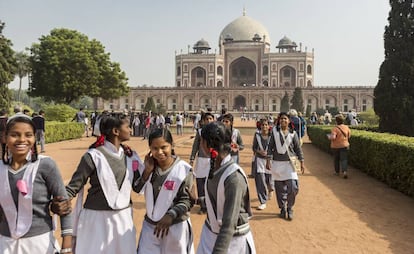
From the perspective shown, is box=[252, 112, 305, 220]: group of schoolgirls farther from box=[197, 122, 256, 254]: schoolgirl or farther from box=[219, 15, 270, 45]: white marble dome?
box=[219, 15, 270, 45]: white marble dome

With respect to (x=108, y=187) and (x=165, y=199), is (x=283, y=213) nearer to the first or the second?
(x=165, y=199)

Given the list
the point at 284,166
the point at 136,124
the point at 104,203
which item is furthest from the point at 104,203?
the point at 136,124

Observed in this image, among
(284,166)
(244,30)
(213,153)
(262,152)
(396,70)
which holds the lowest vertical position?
(284,166)

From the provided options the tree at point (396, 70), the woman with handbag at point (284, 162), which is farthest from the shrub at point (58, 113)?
the woman with handbag at point (284, 162)

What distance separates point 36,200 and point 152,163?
72 cm

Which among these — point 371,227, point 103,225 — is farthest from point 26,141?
point 371,227

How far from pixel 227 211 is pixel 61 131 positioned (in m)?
15.9

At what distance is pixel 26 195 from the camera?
6.80 feet

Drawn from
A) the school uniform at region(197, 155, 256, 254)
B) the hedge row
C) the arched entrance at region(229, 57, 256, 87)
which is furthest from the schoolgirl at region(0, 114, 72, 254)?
the arched entrance at region(229, 57, 256, 87)

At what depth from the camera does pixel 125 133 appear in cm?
277

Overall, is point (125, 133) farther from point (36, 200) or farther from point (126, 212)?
point (36, 200)

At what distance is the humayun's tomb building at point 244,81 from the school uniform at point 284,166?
55482 mm

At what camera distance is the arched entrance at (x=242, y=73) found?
235 ft

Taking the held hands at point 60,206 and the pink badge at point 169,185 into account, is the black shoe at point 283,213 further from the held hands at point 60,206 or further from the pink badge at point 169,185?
the held hands at point 60,206
